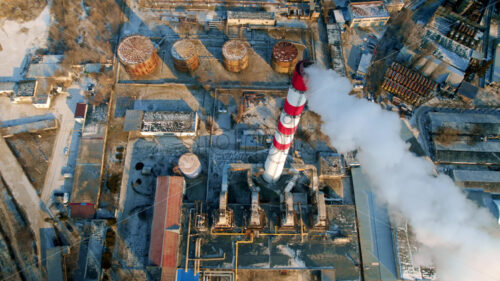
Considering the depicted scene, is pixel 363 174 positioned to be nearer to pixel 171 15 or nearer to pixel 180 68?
pixel 180 68

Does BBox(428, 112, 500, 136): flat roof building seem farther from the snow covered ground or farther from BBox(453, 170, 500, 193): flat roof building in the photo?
the snow covered ground

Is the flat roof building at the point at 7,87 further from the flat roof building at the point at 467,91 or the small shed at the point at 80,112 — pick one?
the flat roof building at the point at 467,91

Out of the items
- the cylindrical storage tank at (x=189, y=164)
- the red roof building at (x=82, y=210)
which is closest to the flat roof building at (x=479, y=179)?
the cylindrical storage tank at (x=189, y=164)

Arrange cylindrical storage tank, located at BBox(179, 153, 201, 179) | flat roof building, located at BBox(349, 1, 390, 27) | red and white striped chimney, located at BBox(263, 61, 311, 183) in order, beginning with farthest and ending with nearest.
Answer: flat roof building, located at BBox(349, 1, 390, 27) → cylindrical storage tank, located at BBox(179, 153, 201, 179) → red and white striped chimney, located at BBox(263, 61, 311, 183)

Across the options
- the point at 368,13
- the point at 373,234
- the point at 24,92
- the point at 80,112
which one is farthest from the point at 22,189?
the point at 368,13

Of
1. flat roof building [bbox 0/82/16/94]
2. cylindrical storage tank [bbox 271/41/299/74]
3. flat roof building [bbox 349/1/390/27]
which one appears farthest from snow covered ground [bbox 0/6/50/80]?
flat roof building [bbox 349/1/390/27]

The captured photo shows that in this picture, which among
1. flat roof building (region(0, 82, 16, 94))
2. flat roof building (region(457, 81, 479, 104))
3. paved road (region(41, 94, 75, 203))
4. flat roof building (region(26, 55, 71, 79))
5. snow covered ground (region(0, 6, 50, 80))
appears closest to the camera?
paved road (region(41, 94, 75, 203))
